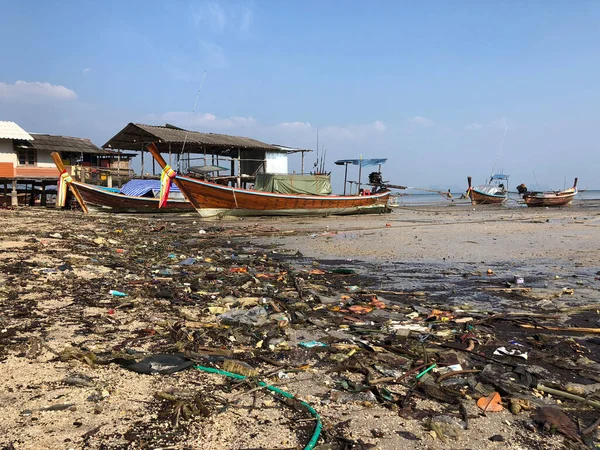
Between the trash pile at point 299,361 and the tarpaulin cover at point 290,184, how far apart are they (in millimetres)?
15720

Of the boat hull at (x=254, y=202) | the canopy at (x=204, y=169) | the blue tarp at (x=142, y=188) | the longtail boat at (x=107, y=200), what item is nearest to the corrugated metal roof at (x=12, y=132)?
the longtail boat at (x=107, y=200)

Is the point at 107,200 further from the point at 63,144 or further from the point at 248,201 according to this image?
the point at 63,144

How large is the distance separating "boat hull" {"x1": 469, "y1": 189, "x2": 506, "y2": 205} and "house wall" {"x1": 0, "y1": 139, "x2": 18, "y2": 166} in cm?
3457

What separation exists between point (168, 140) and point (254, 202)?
21.1ft

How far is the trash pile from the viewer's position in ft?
7.41

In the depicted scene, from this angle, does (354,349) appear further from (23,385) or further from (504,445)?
(23,385)

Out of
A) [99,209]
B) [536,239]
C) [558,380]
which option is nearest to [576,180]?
[536,239]

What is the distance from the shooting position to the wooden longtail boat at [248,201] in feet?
60.7

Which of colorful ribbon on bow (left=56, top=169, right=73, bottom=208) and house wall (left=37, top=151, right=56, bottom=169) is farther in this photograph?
house wall (left=37, top=151, right=56, bottom=169)

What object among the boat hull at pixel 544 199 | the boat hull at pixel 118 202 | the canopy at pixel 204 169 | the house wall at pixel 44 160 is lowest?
the boat hull at pixel 118 202

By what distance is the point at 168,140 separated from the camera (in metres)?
22.3

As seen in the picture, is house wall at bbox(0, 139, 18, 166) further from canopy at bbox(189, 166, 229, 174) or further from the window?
canopy at bbox(189, 166, 229, 174)

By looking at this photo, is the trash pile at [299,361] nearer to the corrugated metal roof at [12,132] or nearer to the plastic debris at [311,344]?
the plastic debris at [311,344]

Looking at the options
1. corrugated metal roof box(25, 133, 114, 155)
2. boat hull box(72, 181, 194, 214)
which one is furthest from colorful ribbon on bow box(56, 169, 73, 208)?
corrugated metal roof box(25, 133, 114, 155)
